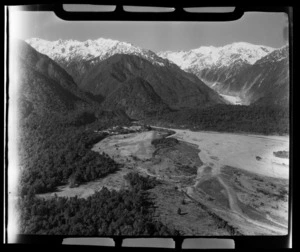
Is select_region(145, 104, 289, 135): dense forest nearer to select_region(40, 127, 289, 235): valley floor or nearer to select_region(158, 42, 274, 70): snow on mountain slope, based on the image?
select_region(40, 127, 289, 235): valley floor

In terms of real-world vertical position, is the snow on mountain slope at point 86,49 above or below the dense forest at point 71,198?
above

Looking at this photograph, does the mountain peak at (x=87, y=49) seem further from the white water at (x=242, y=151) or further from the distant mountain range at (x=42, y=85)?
the white water at (x=242, y=151)

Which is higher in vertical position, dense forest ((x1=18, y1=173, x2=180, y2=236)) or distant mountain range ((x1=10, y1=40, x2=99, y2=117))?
distant mountain range ((x1=10, y1=40, x2=99, y2=117))

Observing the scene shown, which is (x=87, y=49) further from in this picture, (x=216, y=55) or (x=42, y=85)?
(x=216, y=55)

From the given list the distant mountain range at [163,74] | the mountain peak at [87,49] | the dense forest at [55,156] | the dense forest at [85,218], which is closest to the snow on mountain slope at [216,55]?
the distant mountain range at [163,74]

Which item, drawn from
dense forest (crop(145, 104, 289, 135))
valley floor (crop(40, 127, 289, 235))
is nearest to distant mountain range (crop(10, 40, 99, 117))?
valley floor (crop(40, 127, 289, 235))

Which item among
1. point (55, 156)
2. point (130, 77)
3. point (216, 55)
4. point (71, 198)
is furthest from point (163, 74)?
point (71, 198)

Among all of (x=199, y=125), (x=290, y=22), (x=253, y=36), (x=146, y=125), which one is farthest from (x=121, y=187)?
(x=290, y=22)
